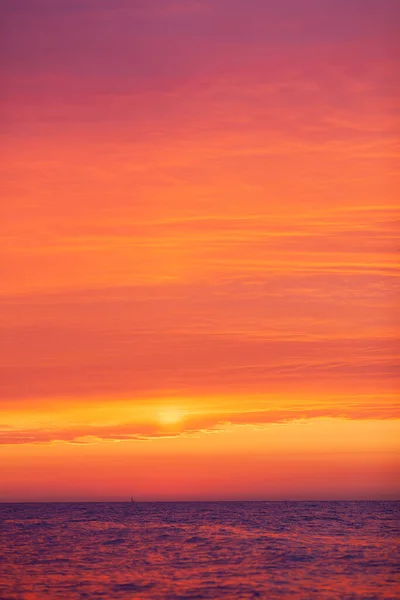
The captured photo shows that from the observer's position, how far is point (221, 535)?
78875mm

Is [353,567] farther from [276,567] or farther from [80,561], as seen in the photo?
[80,561]

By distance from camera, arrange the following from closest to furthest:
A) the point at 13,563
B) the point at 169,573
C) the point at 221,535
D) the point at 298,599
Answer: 1. the point at 298,599
2. the point at 169,573
3. the point at 13,563
4. the point at 221,535

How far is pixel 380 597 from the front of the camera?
37656 millimetres

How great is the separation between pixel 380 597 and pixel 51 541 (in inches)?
1630

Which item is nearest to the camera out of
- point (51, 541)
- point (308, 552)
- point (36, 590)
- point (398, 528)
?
point (36, 590)

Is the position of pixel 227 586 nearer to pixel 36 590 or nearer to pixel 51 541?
pixel 36 590

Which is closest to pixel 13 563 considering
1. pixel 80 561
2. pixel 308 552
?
pixel 80 561

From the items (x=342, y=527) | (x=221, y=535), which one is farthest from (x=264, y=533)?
(x=342, y=527)

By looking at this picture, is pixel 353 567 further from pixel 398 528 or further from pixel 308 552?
pixel 398 528

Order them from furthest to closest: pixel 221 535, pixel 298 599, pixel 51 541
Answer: pixel 221 535, pixel 51 541, pixel 298 599

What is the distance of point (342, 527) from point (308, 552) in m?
32.4

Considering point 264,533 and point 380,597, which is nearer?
point 380,597

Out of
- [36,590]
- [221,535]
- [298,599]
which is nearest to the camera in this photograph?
[298,599]

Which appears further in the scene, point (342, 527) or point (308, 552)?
point (342, 527)
